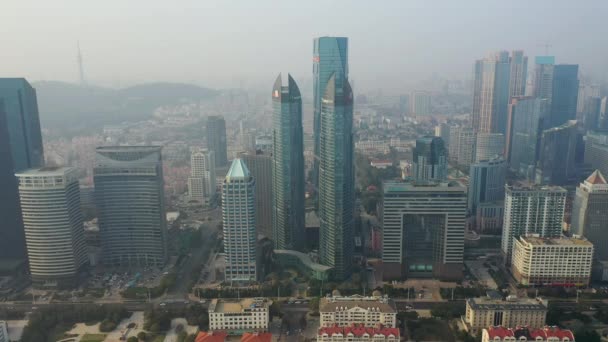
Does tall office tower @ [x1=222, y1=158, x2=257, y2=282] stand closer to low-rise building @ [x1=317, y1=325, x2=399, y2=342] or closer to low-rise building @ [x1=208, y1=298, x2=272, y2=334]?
low-rise building @ [x1=208, y1=298, x2=272, y2=334]

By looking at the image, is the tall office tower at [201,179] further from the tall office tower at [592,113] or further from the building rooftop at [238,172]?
the tall office tower at [592,113]

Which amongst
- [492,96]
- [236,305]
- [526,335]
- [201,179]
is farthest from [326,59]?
[492,96]

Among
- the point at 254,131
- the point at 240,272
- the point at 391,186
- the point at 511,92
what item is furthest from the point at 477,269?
the point at 511,92

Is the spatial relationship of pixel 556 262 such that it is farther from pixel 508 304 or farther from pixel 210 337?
pixel 210 337

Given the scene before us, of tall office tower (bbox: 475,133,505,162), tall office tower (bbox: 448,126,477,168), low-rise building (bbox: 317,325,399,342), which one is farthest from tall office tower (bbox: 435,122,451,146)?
low-rise building (bbox: 317,325,399,342)

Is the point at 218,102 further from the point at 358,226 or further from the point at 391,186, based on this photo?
the point at 391,186

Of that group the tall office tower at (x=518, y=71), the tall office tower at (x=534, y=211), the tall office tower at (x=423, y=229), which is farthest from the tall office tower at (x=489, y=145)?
the tall office tower at (x=423, y=229)
